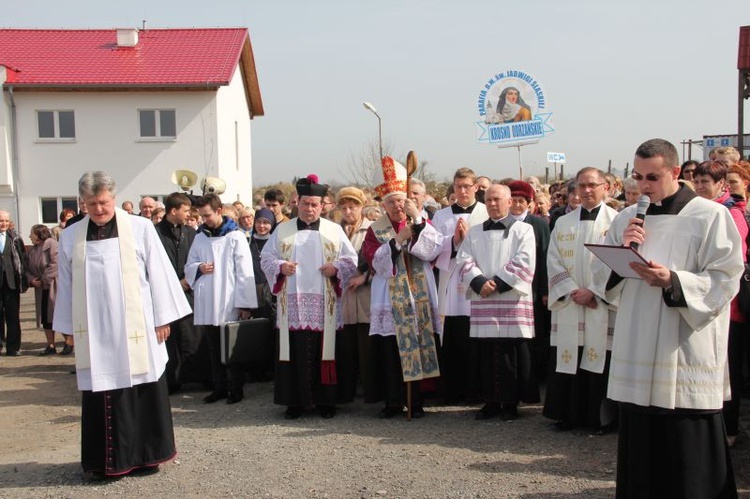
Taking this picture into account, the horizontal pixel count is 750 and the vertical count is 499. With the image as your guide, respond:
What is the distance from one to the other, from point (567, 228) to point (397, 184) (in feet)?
5.29

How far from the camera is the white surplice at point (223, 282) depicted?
27.3ft

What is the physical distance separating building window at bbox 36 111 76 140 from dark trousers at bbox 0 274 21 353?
16.5 meters

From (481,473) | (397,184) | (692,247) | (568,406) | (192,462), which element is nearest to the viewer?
(692,247)

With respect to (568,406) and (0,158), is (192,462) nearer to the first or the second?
(568,406)

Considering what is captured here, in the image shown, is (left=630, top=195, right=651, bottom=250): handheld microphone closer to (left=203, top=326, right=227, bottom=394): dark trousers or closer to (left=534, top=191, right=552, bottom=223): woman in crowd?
(left=203, top=326, right=227, bottom=394): dark trousers

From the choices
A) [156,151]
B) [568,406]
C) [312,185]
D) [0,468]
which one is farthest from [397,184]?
[156,151]

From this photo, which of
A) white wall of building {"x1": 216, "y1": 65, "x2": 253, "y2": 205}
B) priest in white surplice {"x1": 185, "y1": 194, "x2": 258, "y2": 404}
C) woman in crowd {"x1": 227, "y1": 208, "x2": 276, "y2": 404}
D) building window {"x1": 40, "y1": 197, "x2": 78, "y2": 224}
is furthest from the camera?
white wall of building {"x1": 216, "y1": 65, "x2": 253, "y2": 205}

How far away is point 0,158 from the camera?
26.6 m

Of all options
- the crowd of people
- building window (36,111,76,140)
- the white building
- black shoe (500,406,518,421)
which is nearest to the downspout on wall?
the white building

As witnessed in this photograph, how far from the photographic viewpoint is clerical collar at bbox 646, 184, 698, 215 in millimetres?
4305

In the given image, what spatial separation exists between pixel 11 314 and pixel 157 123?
16416 mm

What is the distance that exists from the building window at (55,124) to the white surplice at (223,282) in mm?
20943

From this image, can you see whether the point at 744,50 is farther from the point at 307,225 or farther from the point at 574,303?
the point at 307,225

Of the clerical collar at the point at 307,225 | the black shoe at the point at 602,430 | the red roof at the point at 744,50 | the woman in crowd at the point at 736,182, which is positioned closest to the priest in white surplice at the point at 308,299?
the clerical collar at the point at 307,225
